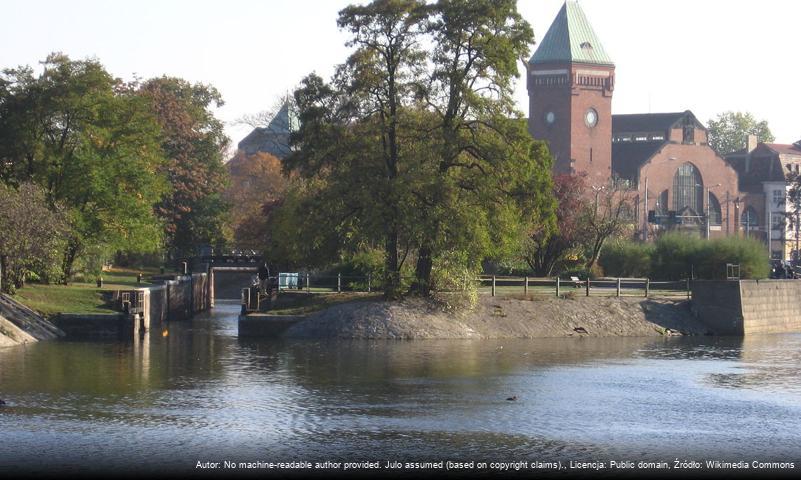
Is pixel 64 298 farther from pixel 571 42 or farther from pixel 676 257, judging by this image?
pixel 571 42

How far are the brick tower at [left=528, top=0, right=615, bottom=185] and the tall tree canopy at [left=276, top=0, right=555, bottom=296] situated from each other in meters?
84.3

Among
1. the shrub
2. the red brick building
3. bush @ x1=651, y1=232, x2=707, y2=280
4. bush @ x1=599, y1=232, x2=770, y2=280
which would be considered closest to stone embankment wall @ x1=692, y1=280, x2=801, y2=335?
the shrub

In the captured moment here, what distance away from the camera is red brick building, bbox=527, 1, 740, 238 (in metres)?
139

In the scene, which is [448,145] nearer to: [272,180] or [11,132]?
[11,132]

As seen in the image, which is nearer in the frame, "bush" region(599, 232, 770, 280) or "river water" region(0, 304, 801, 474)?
"river water" region(0, 304, 801, 474)

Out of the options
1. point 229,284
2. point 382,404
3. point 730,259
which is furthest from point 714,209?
point 382,404

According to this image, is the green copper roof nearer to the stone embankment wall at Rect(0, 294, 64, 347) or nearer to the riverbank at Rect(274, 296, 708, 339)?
the riverbank at Rect(274, 296, 708, 339)

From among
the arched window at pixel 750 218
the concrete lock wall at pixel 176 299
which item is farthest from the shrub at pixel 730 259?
the arched window at pixel 750 218

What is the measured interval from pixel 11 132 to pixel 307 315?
1940 centimetres

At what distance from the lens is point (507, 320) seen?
55.2 metres

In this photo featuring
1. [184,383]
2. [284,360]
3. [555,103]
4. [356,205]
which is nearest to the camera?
[184,383]

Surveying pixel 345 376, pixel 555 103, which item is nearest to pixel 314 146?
pixel 345 376

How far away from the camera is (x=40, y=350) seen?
44.5 m

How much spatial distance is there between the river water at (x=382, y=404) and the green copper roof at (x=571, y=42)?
94640mm
